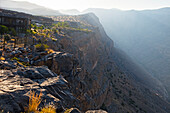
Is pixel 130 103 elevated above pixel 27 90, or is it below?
below

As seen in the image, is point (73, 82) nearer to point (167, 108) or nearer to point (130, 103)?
point (130, 103)

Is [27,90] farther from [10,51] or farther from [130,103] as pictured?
[130,103]

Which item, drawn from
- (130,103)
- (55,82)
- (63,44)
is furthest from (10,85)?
(130,103)

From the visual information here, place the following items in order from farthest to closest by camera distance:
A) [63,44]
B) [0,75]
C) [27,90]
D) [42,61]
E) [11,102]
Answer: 1. [63,44]
2. [42,61]
3. [0,75]
4. [27,90]
5. [11,102]

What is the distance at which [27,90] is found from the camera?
18.2 ft

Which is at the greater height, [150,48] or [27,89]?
[27,89]

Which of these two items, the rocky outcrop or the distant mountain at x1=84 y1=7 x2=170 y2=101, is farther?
the distant mountain at x1=84 y1=7 x2=170 y2=101

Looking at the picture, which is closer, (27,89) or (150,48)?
(27,89)

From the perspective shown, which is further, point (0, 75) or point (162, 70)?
point (162, 70)

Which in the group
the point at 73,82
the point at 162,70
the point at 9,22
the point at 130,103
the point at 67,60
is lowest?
the point at 162,70

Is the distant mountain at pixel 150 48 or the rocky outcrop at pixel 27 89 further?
the distant mountain at pixel 150 48

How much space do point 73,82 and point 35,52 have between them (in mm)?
5272

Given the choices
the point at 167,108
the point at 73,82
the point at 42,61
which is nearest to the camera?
the point at 42,61

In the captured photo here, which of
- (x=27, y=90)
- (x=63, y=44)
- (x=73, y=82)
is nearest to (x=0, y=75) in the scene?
(x=27, y=90)
